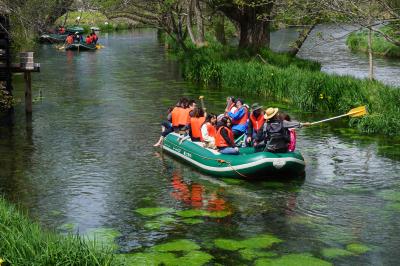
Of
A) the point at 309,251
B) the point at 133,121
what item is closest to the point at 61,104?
the point at 133,121

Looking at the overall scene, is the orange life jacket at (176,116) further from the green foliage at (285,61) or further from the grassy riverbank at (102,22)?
the grassy riverbank at (102,22)

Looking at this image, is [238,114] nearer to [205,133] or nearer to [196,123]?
[196,123]

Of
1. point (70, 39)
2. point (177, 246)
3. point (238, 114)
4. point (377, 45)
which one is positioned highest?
point (377, 45)

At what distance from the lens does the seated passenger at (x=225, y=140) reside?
16.2m

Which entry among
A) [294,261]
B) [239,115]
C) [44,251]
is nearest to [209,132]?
[239,115]

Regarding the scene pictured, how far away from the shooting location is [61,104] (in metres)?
27.4

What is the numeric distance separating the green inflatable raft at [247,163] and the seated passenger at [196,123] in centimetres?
48

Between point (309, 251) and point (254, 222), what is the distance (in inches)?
71.2

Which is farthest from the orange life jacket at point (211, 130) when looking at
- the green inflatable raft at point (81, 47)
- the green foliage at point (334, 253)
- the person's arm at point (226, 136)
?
the green inflatable raft at point (81, 47)

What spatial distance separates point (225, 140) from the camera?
1631cm

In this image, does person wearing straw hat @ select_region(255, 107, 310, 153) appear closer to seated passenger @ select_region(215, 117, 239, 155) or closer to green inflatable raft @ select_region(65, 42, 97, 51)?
seated passenger @ select_region(215, 117, 239, 155)

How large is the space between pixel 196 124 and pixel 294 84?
9.42 meters

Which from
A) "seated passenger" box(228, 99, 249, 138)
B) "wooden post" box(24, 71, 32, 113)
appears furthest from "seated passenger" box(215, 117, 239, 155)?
"wooden post" box(24, 71, 32, 113)

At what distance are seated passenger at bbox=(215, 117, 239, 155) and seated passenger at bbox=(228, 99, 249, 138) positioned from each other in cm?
175
